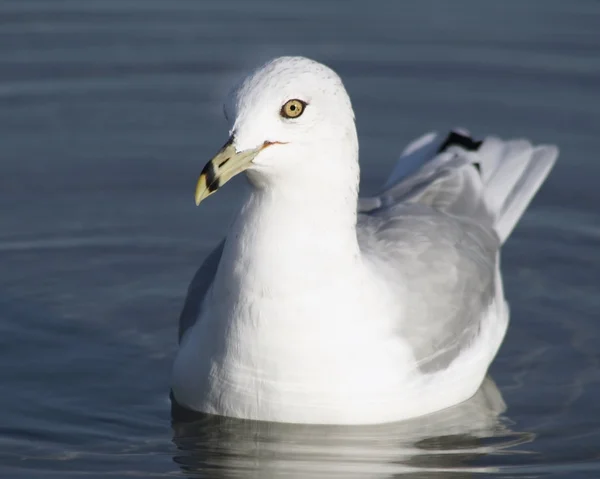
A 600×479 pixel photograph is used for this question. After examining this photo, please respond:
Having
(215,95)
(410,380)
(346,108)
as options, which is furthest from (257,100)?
(215,95)

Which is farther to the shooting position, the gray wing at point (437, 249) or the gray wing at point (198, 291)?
the gray wing at point (198, 291)

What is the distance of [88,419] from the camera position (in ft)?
22.7

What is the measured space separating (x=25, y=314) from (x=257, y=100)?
2711 millimetres

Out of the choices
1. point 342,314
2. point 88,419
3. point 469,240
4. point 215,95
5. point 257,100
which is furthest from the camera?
point 215,95

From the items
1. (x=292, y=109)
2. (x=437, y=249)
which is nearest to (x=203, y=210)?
(x=437, y=249)

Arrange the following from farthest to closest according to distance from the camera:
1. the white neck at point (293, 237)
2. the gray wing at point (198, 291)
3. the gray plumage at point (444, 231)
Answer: the gray wing at point (198, 291) < the gray plumage at point (444, 231) < the white neck at point (293, 237)

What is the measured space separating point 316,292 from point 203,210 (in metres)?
3.03

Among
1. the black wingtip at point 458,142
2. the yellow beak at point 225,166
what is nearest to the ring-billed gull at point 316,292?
the yellow beak at point 225,166

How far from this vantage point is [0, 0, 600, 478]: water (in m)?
6.66

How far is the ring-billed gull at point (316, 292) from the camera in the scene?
19.3ft

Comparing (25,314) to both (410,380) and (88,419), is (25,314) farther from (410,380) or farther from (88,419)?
(410,380)

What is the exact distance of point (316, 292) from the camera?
623 centimetres

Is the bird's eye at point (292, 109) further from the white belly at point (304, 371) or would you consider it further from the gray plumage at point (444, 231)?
the gray plumage at point (444, 231)

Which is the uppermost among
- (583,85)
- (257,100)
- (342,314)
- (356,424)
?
(583,85)
